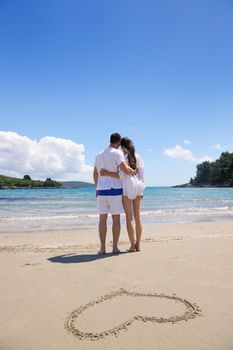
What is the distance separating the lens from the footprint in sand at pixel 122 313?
107 inches

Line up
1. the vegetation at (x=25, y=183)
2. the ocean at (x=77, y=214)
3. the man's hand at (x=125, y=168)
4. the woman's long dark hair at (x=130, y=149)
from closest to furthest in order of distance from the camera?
the man's hand at (x=125, y=168), the woman's long dark hair at (x=130, y=149), the ocean at (x=77, y=214), the vegetation at (x=25, y=183)

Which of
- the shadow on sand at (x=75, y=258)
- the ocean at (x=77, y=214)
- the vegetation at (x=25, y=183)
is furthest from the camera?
the vegetation at (x=25, y=183)

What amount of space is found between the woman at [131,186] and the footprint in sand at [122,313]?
2494 millimetres

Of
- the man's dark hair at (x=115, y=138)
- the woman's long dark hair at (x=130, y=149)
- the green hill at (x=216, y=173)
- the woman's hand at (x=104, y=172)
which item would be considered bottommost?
the woman's hand at (x=104, y=172)

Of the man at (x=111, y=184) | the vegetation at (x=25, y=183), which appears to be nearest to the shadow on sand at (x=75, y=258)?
the man at (x=111, y=184)

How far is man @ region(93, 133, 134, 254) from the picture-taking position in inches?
226

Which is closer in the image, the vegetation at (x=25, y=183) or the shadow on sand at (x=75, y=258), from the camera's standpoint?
the shadow on sand at (x=75, y=258)

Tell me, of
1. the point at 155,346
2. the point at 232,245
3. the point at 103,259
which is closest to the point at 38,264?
the point at 103,259

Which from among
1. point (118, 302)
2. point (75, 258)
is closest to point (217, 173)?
point (75, 258)

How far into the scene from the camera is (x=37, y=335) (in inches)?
104

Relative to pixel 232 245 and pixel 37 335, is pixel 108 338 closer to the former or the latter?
pixel 37 335

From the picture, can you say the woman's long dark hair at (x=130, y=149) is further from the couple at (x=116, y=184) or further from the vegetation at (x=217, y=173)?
the vegetation at (x=217, y=173)

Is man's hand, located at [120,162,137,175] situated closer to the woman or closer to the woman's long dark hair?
the woman

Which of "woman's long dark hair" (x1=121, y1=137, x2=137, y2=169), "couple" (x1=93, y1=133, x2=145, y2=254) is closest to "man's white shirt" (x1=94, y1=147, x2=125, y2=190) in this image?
"couple" (x1=93, y1=133, x2=145, y2=254)
